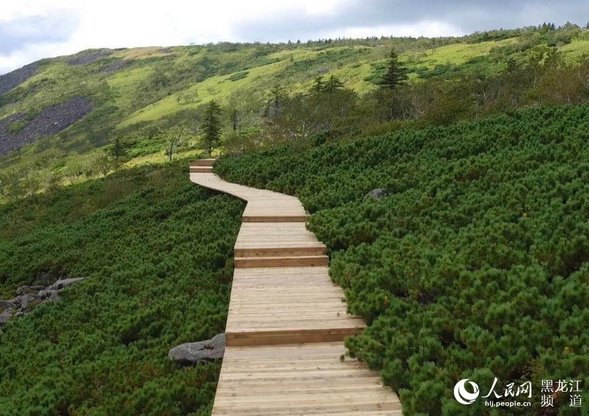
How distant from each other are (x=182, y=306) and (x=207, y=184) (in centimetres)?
1291

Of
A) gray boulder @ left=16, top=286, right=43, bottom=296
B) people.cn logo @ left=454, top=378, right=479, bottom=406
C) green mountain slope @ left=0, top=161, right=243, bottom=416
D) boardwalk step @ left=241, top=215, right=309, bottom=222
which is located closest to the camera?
people.cn logo @ left=454, top=378, right=479, bottom=406

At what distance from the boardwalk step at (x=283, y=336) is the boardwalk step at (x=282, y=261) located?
315 cm

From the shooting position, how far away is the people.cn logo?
4.70 metres

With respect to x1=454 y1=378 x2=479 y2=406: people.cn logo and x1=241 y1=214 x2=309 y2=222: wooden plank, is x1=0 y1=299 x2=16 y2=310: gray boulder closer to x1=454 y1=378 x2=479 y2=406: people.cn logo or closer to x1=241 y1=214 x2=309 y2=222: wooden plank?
x1=241 y1=214 x2=309 y2=222: wooden plank

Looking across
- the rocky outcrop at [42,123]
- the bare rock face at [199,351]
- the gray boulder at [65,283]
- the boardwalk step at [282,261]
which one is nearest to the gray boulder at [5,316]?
the gray boulder at [65,283]

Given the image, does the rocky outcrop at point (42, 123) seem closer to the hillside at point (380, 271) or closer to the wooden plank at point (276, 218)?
the hillside at point (380, 271)

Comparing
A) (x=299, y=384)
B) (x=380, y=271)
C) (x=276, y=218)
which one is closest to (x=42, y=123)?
(x=276, y=218)

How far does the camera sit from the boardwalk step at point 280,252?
10.2m

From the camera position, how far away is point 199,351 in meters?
7.80

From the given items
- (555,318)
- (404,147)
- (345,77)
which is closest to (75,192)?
(404,147)

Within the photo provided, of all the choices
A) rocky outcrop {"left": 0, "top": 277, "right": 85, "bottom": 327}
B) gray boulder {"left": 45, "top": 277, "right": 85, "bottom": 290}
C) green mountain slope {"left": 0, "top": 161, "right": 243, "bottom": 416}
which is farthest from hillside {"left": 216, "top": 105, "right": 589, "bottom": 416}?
rocky outcrop {"left": 0, "top": 277, "right": 85, "bottom": 327}

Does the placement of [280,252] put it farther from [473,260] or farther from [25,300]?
[25,300]

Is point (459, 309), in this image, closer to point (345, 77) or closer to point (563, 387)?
point (563, 387)

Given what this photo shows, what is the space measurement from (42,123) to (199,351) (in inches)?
7372
